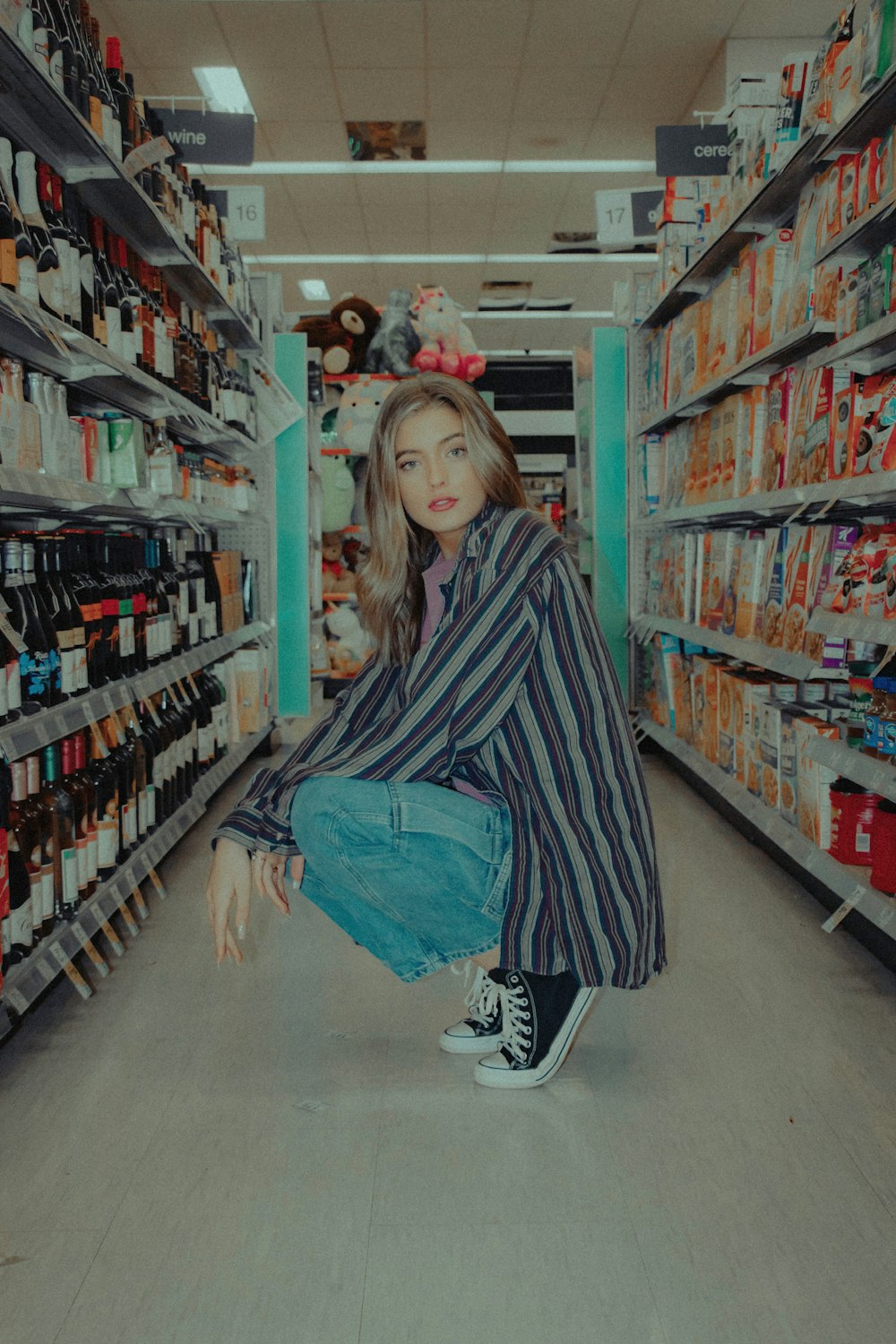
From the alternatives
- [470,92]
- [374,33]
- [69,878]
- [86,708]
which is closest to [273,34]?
[374,33]

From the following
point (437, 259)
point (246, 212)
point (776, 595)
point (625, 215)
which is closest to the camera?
point (776, 595)

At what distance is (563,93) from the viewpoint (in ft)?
22.7

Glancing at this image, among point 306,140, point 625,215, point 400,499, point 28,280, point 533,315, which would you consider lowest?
point 400,499

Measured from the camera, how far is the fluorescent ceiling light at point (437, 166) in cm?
808

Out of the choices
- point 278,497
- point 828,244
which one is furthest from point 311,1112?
point 278,497

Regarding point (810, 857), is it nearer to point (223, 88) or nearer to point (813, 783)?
point (813, 783)

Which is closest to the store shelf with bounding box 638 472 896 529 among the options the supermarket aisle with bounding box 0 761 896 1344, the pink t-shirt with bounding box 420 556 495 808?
the pink t-shirt with bounding box 420 556 495 808

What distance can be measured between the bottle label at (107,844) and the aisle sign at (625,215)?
4.44m

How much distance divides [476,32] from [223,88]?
1757 mm

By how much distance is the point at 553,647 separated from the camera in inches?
67.7

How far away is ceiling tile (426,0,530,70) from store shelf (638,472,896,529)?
3.31m

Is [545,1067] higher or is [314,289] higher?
[314,289]

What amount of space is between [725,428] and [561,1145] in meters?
2.58

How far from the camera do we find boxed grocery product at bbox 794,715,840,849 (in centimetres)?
265
